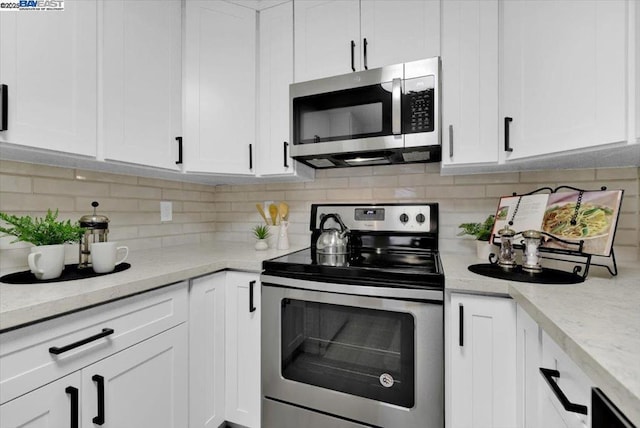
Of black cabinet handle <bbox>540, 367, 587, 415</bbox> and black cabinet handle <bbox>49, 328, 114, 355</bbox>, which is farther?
black cabinet handle <bbox>49, 328, 114, 355</bbox>

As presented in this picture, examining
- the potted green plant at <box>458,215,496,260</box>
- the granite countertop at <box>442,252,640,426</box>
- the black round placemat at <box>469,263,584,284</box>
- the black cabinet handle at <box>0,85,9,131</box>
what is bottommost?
the granite countertop at <box>442,252,640,426</box>

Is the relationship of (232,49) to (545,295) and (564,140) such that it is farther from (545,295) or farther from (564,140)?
(545,295)

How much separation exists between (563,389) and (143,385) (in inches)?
52.9

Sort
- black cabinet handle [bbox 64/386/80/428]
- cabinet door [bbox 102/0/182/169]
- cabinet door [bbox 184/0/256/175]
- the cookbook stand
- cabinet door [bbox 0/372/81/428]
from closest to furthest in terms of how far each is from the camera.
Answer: cabinet door [bbox 0/372/81/428], black cabinet handle [bbox 64/386/80/428], the cookbook stand, cabinet door [bbox 102/0/182/169], cabinet door [bbox 184/0/256/175]

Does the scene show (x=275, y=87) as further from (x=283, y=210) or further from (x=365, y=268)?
(x=365, y=268)

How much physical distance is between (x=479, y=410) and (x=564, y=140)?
3.48 feet

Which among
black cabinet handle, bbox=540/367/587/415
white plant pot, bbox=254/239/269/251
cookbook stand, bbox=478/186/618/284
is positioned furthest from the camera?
white plant pot, bbox=254/239/269/251

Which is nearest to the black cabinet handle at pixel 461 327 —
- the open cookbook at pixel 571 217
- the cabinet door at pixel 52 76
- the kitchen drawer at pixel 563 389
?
the kitchen drawer at pixel 563 389

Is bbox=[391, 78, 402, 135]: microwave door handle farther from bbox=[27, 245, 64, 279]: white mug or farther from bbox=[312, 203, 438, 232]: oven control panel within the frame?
bbox=[27, 245, 64, 279]: white mug

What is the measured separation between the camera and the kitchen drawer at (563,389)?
0.62m

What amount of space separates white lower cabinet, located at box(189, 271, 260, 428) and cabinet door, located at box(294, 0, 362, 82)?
119cm

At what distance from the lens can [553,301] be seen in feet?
2.73

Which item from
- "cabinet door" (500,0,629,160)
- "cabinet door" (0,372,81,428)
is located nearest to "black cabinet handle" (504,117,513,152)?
"cabinet door" (500,0,629,160)

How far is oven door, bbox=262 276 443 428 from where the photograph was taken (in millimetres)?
1143
